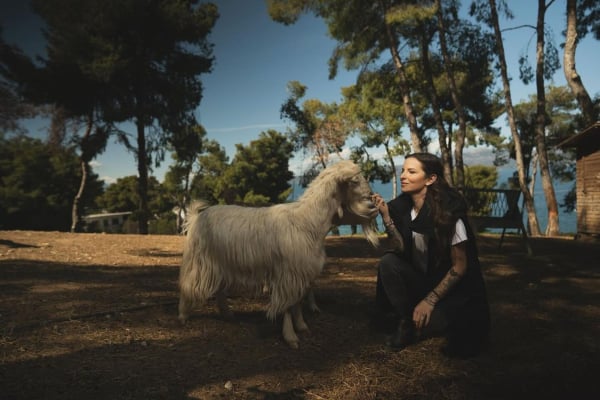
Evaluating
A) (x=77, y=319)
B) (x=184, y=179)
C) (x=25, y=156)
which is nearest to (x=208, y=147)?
(x=184, y=179)

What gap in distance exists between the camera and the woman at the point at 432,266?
2.83 m

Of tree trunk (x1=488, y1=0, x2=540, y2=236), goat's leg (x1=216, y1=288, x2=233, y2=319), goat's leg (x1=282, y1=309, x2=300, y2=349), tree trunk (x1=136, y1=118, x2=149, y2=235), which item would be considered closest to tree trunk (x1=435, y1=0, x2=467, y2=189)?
tree trunk (x1=488, y1=0, x2=540, y2=236)

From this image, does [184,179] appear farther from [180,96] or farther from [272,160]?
[180,96]

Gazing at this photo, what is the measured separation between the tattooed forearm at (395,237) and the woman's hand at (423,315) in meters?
0.63

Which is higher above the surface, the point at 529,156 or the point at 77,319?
the point at 529,156

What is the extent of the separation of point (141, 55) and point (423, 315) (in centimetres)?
1747

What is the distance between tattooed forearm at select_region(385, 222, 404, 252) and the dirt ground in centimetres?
89

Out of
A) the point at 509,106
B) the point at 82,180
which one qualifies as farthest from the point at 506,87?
the point at 82,180

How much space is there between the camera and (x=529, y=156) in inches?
1029

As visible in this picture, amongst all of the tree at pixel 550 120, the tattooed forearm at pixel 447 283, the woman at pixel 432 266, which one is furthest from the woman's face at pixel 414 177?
the tree at pixel 550 120

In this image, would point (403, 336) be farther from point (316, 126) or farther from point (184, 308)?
point (316, 126)

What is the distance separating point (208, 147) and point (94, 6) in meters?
25.1

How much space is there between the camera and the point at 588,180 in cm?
1283

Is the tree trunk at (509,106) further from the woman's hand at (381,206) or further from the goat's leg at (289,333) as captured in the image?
the goat's leg at (289,333)
